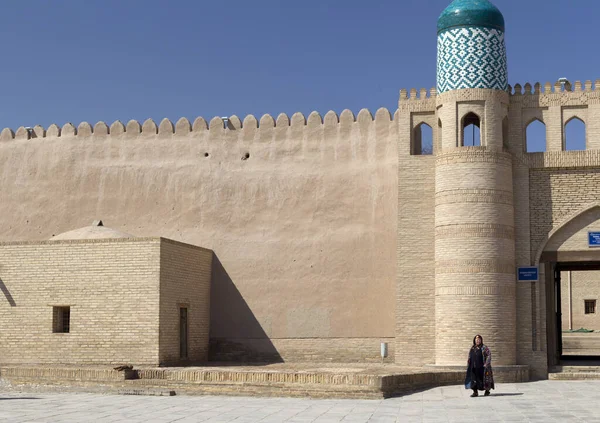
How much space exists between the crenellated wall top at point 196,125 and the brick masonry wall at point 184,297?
2.54 m

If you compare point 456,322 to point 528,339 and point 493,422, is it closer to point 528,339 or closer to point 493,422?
point 528,339

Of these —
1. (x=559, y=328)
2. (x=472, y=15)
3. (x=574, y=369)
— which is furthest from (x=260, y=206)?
(x=559, y=328)

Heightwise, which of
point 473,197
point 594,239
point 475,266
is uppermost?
point 473,197

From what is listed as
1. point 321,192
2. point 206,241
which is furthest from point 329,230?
point 206,241

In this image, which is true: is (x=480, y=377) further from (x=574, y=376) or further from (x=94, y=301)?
(x=94, y=301)

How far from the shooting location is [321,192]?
16750 mm

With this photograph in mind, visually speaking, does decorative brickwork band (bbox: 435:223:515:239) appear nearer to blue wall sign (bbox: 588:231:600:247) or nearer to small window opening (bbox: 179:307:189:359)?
blue wall sign (bbox: 588:231:600:247)

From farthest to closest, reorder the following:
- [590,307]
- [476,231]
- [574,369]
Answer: [590,307] < [574,369] < [476,231]

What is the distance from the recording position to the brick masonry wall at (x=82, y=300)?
580 inches

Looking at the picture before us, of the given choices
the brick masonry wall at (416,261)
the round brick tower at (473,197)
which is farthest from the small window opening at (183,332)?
the round brick tower at (473,197)

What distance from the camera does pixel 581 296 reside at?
1081 inches

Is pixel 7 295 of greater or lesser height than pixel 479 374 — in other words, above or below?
above

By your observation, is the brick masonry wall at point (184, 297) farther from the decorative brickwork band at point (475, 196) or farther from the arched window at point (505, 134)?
the arched window at point (505, 134)

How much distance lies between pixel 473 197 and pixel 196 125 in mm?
5826
